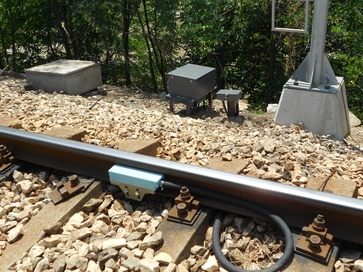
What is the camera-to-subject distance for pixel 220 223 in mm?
2771

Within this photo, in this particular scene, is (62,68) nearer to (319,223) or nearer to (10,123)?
(10,123)

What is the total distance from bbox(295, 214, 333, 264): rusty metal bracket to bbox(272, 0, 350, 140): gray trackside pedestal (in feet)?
9.68

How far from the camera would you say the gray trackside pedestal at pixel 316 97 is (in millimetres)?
5156

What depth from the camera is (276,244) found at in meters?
2.63

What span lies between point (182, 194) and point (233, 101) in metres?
4.09

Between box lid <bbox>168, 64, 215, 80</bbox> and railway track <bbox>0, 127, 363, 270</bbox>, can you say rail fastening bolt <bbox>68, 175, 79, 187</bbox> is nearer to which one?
railway track <bbox>0, 127, 363, 270</bbox>

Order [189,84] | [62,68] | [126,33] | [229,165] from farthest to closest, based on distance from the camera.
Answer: [126,33]
[62,68]
[189,84]
[229,165]

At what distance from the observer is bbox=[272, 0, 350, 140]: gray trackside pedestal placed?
516 centimetres

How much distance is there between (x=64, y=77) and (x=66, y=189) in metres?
4.66

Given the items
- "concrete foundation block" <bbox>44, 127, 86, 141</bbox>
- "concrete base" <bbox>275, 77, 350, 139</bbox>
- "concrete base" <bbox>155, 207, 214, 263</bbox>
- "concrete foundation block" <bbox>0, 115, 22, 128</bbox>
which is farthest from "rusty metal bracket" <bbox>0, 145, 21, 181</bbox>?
"concrete base" <bbox>275, 77, 350, 139</bbox>

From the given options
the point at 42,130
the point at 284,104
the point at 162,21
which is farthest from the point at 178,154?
the point at 162,21

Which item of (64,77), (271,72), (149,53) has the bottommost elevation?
(271,72)

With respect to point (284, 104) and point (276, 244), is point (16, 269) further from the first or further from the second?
point (284, 104)

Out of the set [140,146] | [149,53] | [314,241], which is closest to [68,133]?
[140,146]
